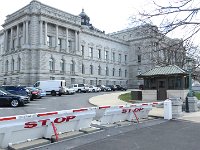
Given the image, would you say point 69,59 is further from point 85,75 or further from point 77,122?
point 77,122

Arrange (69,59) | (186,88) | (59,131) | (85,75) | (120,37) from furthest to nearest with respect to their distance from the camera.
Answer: (120,37)
(85,75)
(69,59)
(186,88)
(59,131)

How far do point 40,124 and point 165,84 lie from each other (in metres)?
19.8

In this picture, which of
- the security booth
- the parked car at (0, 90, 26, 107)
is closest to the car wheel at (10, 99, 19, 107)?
the parked car at (0, 90, 26, 107)

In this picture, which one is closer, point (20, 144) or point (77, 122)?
point (20, 144)

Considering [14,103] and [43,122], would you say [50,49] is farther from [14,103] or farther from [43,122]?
[43,122]

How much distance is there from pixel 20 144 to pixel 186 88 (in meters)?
21.5

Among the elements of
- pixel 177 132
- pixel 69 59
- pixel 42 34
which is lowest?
pixel 177 132

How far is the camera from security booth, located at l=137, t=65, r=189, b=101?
25.0 meters

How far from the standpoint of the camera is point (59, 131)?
9305 millimetres

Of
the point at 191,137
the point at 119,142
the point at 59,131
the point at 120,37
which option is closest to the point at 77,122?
the point at 59,131

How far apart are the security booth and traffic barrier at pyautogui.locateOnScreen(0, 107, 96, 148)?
1667cm

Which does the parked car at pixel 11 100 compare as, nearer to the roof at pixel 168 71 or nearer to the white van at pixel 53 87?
the roof at pixel 168 71

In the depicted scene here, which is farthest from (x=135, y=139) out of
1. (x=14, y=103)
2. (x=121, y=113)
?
(x=14, y=103)

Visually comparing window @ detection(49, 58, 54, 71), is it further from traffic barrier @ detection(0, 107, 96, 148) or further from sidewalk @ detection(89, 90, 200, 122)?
traffic barrier @ detection(0, 107, 96, 148)
